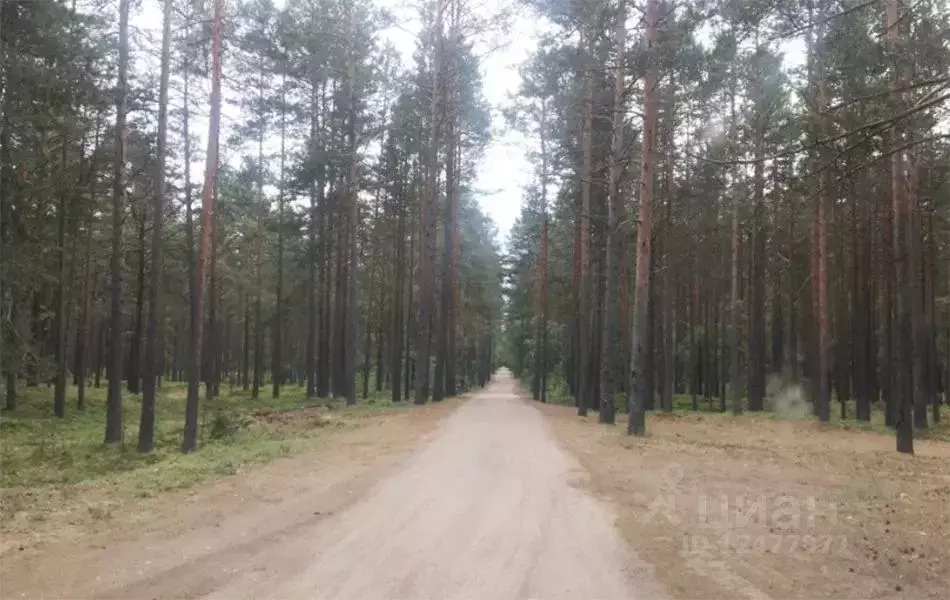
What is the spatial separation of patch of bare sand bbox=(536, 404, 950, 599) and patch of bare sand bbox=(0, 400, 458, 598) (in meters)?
3.41

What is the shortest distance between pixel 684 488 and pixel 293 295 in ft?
111

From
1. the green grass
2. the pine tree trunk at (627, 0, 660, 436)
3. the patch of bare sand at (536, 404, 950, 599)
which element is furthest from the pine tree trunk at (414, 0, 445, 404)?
the patch of bare sand at (536, 404, 950, 599)

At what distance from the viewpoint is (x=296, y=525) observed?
264 inches

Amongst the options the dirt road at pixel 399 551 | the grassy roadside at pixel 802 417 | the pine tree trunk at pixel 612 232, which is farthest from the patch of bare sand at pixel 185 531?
the grassy roadside at pixel 802 417

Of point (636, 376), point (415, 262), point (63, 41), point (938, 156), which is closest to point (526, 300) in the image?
point (415, 262)

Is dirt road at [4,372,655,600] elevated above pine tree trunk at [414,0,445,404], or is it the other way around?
pine tree trunk at [414,0,445,404]

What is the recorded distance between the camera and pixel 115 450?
15.2m

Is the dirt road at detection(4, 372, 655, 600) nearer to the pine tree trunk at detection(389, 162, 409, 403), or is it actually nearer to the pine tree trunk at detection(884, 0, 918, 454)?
the pine tree trunk at detection(884, 0, 918, 454)

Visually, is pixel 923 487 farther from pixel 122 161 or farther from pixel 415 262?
pixel 415 262

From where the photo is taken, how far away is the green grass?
10.0 m

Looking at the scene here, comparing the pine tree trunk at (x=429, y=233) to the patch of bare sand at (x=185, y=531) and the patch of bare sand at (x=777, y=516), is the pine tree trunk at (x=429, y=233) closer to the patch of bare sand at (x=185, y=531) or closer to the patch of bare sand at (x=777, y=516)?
the patch of bare sand at (x=777, y=516)

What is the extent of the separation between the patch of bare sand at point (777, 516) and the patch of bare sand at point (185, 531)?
11.2 ft

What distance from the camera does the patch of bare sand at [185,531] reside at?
17.0ft

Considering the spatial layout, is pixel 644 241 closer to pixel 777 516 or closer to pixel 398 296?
pixel 777 516
